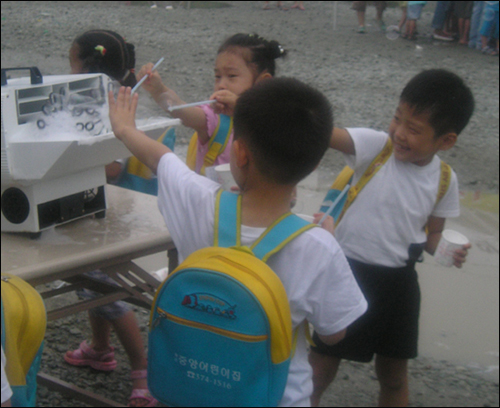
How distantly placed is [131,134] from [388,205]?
87cm

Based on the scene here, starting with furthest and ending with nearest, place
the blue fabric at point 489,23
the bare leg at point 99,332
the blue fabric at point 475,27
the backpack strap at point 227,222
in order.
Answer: the blue fabric at point 475,27 < the blue fabric at point 489,23 < the bare leg at point 99,332 < the backpack strap at point 227,222

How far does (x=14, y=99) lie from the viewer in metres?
1.62

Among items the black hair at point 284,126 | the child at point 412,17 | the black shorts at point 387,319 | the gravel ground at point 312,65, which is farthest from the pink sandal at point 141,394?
the child at point 412,17

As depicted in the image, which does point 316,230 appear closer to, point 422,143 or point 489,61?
point 422,143

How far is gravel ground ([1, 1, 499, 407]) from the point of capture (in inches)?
106

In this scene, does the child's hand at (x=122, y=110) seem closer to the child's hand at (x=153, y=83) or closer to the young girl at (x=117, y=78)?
the child's hand at (x=153, y=83)

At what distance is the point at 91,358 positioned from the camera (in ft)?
8.67

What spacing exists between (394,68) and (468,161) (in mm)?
2989

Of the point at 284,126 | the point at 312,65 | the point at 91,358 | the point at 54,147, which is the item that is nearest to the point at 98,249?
the point at 54,147

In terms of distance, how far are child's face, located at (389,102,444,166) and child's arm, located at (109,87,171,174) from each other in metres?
0.78

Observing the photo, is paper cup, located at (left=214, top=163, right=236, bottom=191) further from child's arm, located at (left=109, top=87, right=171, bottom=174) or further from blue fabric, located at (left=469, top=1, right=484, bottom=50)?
blue fabric, located at (left=469, top=1, right=484, bottom=50)

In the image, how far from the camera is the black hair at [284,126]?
1.30 m

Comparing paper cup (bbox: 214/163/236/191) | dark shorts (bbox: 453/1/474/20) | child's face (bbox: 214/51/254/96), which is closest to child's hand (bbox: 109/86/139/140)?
paper cup (bbox: 214/163/236/191)

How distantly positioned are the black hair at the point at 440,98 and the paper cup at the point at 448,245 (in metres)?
0.36
